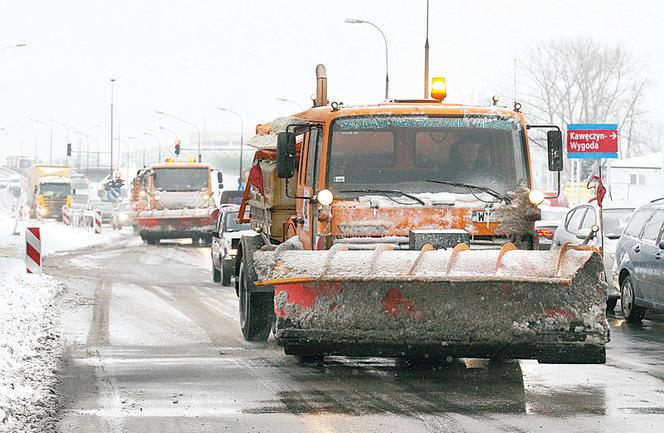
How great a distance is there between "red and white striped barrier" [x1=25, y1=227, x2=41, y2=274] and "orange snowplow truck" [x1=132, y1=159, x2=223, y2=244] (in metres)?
21.1

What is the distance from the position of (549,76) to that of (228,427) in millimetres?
88387

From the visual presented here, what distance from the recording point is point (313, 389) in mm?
9742

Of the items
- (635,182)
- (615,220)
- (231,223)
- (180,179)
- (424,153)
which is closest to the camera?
(424,153)

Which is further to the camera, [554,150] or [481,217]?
[554,150]

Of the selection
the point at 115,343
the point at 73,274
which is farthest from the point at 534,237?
the point at 73,274

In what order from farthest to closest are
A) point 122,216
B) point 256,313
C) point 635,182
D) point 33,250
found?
point 635,182, point 122,216, point 33,250, point 256,313

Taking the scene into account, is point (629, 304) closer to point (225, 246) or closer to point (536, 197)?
point (536, 197)

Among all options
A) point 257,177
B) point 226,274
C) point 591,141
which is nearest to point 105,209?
point 591,141

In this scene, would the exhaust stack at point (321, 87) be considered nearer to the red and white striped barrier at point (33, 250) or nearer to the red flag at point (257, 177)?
the red flag at point (257, 177)

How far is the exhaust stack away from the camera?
44.3 feet

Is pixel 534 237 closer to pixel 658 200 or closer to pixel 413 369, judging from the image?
pixel 413 369

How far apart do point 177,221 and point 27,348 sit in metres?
30.6

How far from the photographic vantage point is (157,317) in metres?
16.1

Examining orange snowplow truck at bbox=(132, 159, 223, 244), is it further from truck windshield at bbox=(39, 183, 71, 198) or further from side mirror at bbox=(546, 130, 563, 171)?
truck windshield at bbox=(39, 183, 71, 198)
